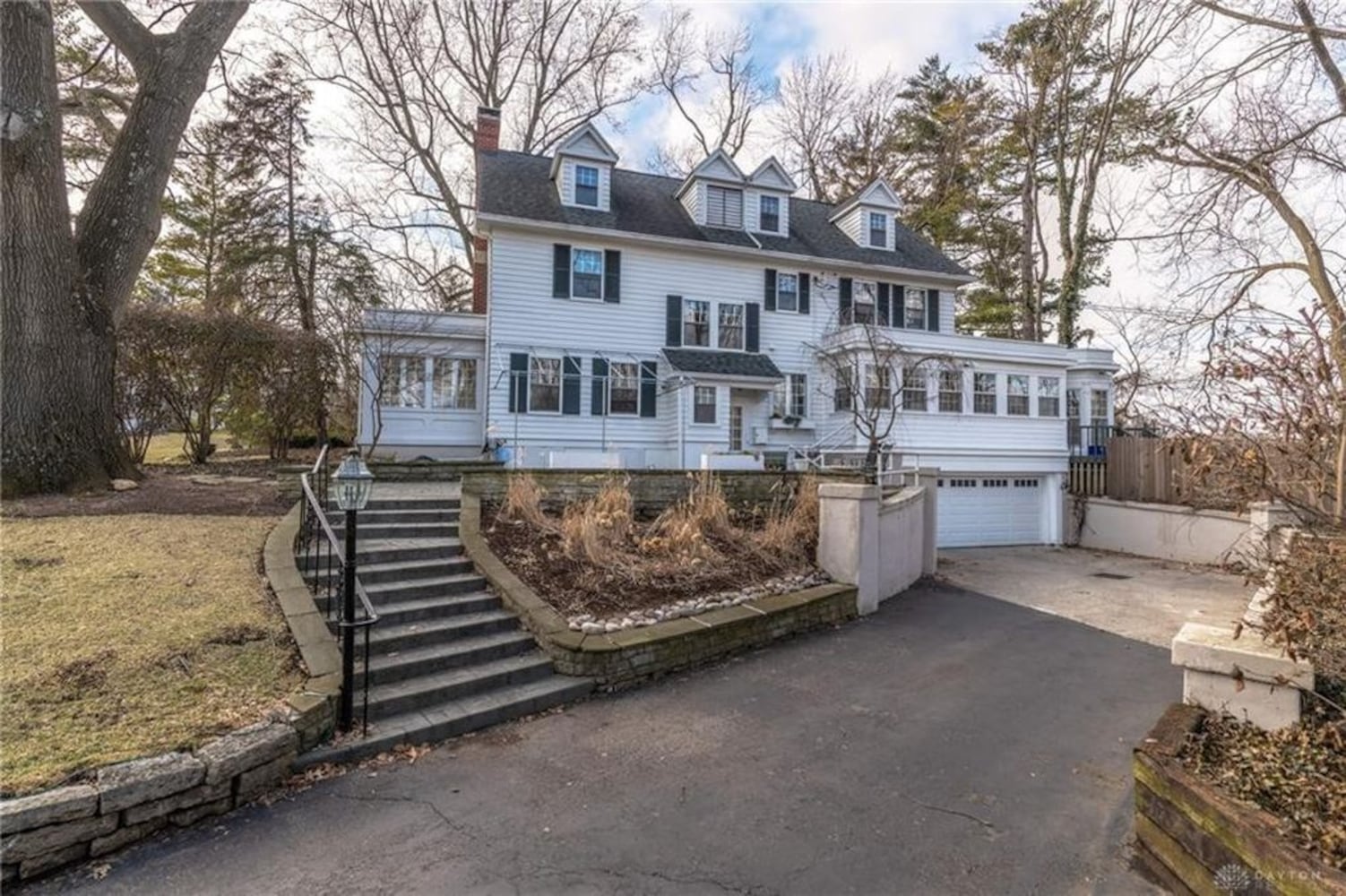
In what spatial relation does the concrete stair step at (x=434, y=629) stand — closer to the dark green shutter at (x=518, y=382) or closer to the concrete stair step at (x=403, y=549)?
the concrete stair step at (x=403, y=549)

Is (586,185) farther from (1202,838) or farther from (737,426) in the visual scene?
(1202,838)

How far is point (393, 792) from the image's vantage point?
370 centimetres

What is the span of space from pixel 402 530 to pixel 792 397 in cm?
1226

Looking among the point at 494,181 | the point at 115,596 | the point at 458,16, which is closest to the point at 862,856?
the point at 115,596

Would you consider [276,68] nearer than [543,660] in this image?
No

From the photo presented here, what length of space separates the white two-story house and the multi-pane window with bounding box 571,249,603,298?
0.16 feet

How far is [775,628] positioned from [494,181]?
1373cm

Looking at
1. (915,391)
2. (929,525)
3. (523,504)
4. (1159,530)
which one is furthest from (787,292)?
(523,504)

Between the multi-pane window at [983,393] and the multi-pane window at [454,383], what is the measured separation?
525 inches

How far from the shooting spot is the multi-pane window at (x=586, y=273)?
50.6 feet

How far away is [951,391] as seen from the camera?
16.9m

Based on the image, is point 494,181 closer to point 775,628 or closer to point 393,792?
point 775,628

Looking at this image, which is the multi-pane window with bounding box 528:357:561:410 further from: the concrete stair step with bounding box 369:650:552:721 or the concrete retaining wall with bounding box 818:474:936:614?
the concrete stair step with bounding box 369:650:552:721

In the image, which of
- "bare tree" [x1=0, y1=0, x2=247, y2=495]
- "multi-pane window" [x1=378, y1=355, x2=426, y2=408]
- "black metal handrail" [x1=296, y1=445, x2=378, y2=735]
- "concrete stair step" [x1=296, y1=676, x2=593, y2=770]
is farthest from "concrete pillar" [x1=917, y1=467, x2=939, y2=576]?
"bare tree" [x1=0, y1=0, x2=247, y2=495]
